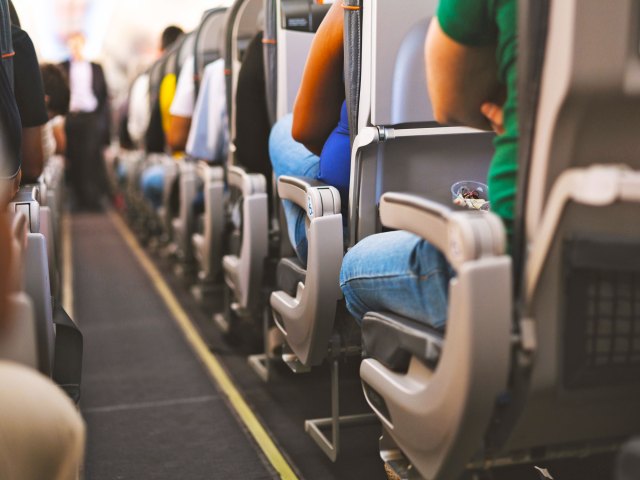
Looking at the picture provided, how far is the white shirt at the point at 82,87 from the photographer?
11.2 m

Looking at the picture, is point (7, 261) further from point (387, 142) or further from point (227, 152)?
point (227, 152)

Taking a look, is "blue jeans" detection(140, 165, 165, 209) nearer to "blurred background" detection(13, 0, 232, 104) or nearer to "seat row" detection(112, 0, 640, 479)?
"seat row" detection(112, 0, 640, 479)

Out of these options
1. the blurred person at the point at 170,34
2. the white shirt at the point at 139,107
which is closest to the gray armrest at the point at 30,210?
the blurred person at the point at 170,34

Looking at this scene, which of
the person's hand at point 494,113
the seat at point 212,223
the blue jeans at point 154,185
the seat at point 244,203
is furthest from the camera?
the blue jeans at point 154,185

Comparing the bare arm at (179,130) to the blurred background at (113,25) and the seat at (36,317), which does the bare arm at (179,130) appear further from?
the blurred background at (113,25)

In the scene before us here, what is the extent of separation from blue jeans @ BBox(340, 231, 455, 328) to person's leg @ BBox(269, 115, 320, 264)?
64 centimetres

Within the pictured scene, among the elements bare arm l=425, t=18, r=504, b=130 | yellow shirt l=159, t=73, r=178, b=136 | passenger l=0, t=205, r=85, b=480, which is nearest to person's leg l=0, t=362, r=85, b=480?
passenger l=0, t=205, r=85, b=480

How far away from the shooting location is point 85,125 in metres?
11.5

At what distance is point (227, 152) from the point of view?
4.44 metres

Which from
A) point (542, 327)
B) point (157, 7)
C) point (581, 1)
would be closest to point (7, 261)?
point (542, 327)

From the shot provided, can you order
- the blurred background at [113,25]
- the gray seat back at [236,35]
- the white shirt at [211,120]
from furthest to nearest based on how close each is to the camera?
1. the blurred background at [113,25]
2. the white shirt at [211,120]
3. the gray seat back at [236,35]

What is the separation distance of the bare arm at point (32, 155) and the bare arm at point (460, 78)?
65.6 inches

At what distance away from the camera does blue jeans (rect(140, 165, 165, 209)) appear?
6.44m

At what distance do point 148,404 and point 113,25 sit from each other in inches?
583
